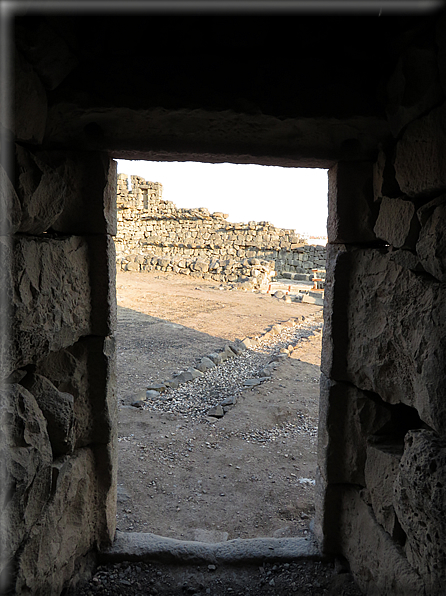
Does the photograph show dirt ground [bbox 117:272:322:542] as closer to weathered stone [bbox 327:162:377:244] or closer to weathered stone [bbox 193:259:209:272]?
weathered stone [bbox 327:162:377:244]

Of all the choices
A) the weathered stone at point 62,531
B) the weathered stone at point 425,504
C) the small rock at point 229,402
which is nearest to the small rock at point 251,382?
the small rock at point 229,402

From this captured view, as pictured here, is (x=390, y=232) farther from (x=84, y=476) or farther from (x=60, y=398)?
(x=84, y=476)

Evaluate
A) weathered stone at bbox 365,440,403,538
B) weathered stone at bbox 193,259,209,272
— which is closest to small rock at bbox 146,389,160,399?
weathered stone at bbox 365,440,403,538

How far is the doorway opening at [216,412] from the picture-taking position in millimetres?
2824

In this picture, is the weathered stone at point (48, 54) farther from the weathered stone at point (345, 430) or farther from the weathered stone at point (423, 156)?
the weathered stone at point (345, 430)

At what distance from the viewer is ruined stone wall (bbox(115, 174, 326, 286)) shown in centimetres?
1834

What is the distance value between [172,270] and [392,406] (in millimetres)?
14284

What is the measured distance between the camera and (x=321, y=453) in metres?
2.24

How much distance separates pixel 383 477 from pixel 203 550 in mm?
1156

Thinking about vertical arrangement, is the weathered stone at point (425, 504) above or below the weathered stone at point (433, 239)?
below

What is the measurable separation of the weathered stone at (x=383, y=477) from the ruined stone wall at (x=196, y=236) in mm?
15566

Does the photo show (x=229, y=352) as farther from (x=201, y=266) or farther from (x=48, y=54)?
(x=201, y=266)

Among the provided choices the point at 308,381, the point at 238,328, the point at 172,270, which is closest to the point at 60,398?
the point at 308,381

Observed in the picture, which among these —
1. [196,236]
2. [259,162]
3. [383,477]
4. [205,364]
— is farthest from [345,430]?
[196,236]
